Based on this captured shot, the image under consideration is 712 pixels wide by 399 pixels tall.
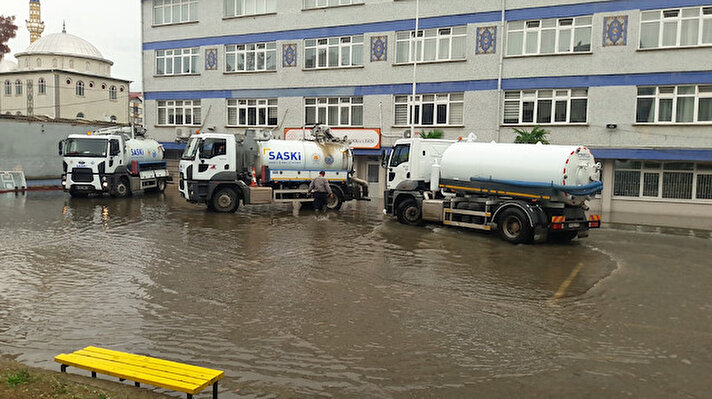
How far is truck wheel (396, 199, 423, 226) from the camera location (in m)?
18.7

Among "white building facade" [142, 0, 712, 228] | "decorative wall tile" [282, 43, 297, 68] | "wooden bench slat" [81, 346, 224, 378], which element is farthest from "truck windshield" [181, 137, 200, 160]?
"wooden bench slat" [81, 346, 224, 378]

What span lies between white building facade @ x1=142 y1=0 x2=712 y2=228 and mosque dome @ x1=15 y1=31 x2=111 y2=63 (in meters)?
43.6

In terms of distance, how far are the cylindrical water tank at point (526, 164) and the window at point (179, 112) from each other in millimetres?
22882

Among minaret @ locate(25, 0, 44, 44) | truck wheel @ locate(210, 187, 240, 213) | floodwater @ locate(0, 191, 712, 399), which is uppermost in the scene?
minaret @ locate(25, 0, 44, 44)

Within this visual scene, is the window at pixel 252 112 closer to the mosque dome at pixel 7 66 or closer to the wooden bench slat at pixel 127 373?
the wooden bench slat at pixel 127 373

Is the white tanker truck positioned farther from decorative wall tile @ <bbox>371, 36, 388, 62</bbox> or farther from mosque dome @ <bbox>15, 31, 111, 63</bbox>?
mosque dome @ <bbox>15, 31, 111, 63</bbox>

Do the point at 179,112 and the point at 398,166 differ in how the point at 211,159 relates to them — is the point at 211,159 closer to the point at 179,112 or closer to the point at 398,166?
the point at 398,166

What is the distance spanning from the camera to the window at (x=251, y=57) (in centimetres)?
3294

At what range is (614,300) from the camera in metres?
9.34

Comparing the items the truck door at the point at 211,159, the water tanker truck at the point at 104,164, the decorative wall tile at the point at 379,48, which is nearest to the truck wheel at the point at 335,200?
the truck door at the point at 211,159

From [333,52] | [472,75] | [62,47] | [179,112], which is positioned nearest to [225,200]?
[333,52]

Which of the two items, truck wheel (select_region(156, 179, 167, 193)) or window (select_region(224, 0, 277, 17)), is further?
window (select_region(224, 0, 277, 17))

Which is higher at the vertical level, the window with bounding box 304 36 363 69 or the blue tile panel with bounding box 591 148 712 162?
the window with bounding box 304 36 363 69

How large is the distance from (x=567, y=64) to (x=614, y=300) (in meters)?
18.8
